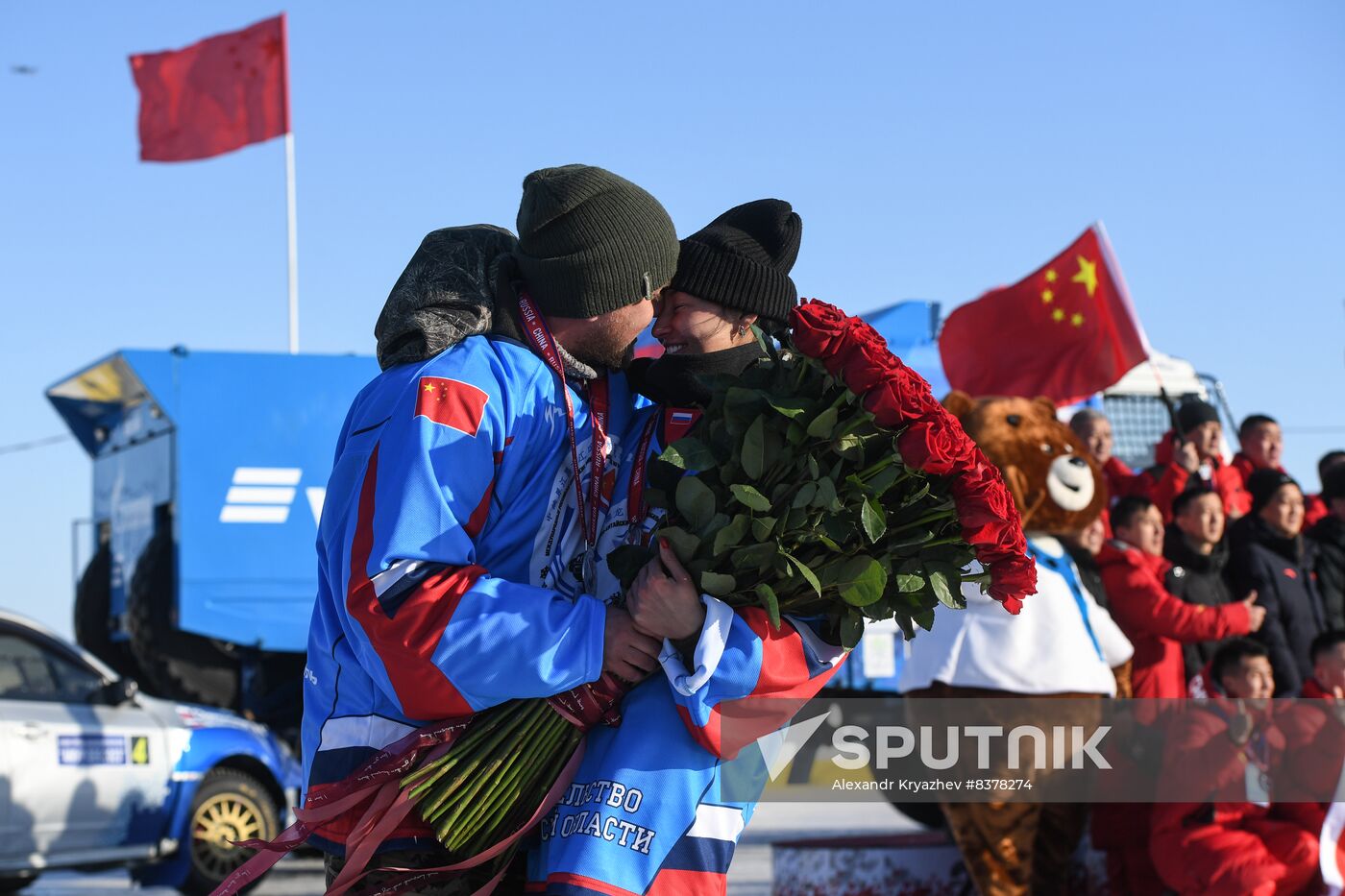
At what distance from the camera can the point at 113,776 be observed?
8336 mm

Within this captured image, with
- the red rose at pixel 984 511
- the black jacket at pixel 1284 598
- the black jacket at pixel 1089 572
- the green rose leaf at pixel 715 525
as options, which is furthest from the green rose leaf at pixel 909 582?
the black jacket at pixel 1284 598

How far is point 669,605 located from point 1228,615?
4.95 meters

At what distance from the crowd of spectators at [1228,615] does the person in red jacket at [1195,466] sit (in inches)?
0.4

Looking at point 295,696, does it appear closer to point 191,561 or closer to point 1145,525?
point 191,561

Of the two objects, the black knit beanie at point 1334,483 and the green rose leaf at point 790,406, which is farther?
the black knit beanie at point 1334,483

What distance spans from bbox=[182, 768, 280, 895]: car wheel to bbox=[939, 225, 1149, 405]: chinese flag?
5163 millimetres

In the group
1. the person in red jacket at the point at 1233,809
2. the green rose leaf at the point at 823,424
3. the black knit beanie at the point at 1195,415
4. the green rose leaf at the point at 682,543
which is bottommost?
the person in red jacket at the point at 1233,809

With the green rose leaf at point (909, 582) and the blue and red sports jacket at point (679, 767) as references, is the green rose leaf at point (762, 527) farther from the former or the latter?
the green rose leaf at point (909, 582)

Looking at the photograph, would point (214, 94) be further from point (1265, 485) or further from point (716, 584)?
point (716, 584)

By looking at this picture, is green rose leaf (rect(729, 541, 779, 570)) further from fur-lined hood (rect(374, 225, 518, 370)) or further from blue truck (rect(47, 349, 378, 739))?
blue truck (rect(47, 349, 378, 739))

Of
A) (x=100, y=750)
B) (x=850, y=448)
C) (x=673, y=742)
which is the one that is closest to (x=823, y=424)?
(x=850, y=448)

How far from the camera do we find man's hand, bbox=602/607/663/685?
2.67 m

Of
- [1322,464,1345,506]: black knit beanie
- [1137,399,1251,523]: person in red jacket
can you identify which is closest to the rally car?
[1137,399,1251,523]: person in red jacket

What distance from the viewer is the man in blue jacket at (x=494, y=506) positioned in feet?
8.45
